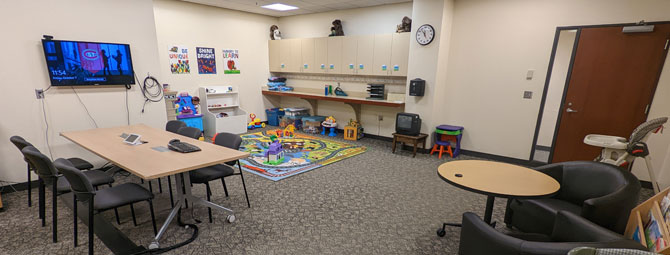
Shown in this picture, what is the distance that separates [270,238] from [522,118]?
4.15 metres

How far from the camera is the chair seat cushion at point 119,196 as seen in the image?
2186mm

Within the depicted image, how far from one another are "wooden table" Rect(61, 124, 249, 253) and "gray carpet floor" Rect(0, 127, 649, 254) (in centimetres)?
29

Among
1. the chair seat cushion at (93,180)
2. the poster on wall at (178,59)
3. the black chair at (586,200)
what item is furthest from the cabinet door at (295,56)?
the black chair at (586,200)

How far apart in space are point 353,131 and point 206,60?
11.4 feet

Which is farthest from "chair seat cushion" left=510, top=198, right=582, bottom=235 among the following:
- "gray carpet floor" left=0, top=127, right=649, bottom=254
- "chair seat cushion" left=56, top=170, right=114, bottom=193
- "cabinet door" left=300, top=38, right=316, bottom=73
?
"cabinet door" left=300, top=38, right=316, bottom=73

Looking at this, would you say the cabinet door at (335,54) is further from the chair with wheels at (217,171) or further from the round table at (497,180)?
the round table at (497,180)

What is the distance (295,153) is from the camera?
5.02 metres

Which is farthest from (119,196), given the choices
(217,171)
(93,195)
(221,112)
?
(221,112)

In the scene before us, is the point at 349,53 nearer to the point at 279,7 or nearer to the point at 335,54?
the point at 335,54

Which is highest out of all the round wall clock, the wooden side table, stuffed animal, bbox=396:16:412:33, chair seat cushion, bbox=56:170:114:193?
stuffed animal, bbox=396:16:412:33

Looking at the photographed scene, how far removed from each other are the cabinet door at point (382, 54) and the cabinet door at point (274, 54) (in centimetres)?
266

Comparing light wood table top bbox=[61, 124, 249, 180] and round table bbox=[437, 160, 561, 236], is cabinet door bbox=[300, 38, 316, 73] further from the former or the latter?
round table bbox=[437, 160, 561, 236]

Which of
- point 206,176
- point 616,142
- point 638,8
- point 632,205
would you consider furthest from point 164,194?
point 638,8

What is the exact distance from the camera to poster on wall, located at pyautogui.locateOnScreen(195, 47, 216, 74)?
20.2ft
